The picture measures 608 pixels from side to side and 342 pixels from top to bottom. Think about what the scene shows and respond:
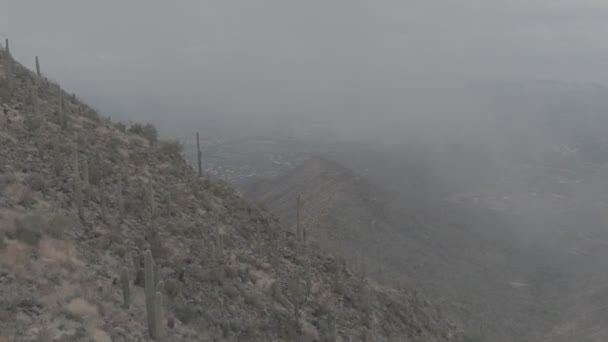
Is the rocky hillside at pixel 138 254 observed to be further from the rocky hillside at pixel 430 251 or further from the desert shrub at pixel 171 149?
the rocky hillside at pixel 430 251

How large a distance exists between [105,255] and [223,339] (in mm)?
4744

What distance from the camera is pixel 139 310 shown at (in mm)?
13586

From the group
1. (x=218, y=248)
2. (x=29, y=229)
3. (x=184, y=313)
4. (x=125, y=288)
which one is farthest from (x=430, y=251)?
(x=29, y=229)

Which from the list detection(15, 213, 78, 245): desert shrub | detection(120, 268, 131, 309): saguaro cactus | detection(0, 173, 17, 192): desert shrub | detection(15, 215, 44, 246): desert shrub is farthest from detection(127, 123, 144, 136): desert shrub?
detection(120, 268, 131, 309): saguaro cactus

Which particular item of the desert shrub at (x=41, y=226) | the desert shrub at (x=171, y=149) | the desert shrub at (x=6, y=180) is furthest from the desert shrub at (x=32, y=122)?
the desert shrub at (x=171, y=149)

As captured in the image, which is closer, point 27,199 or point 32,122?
point 27,199

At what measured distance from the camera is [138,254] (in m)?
17.0

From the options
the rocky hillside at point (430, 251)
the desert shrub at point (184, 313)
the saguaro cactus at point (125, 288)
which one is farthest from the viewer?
the rocky hillside at point (430, 251)

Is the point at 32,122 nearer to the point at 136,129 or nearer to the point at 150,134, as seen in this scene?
the point at 136,129

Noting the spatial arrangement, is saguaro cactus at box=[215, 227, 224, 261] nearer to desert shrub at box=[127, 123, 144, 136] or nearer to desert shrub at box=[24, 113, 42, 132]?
desert shrub at box=[24, 113, 42, 132]

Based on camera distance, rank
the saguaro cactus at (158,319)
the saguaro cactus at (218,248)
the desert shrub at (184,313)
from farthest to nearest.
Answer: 1. the saguaro cactus at (218,248)
2. the desert shrub at (184,313)
3. the saguaro cactus at (158,319)

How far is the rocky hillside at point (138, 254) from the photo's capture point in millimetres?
12547

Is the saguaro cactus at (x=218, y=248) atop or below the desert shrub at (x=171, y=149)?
below

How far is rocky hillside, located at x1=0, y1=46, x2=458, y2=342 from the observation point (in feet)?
41.2
